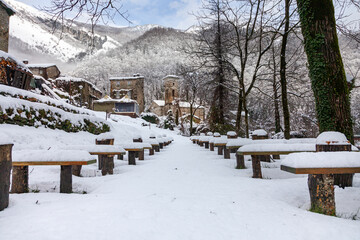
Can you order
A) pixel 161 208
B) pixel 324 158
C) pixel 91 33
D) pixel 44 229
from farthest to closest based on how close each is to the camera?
1. pixel 91 33
2. pixel 161 208
3. pixel 324 158
4. pixel 44 229

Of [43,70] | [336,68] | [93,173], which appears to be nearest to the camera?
[336,68]

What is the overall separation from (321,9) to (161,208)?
4447 mm

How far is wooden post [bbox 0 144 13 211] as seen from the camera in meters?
2.15

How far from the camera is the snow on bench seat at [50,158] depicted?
8.93 ft

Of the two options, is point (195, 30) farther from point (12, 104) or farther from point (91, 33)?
point (12, 104)

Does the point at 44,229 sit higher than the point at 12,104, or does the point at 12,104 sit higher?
the point at 12,104

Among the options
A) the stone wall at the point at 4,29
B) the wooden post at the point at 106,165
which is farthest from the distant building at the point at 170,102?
the wooden post at the point at 106,165

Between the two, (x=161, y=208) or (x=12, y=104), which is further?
(x=12, y=104)

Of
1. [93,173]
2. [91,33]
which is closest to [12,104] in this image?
[91,33]

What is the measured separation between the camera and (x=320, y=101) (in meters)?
3.77

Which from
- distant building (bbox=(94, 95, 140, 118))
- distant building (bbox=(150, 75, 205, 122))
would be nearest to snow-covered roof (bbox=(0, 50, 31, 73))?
distant building (bbox=(94, 95, 140, 118))

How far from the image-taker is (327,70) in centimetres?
368

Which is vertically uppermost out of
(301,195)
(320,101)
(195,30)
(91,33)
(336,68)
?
(195,30)

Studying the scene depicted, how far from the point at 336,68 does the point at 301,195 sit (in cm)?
236
